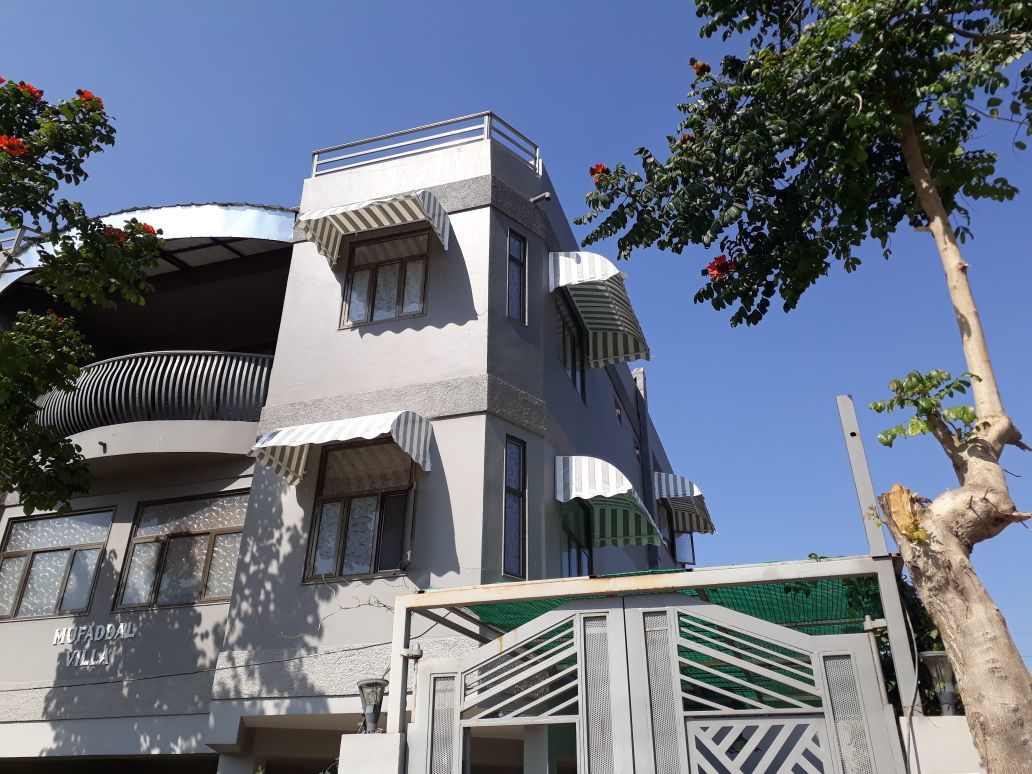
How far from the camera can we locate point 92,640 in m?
9.68

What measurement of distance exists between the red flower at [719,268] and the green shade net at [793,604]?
2627mm

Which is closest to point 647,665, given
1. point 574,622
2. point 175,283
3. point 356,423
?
point 574,622

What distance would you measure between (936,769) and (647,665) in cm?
174

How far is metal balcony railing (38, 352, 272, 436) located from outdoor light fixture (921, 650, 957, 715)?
7993mm

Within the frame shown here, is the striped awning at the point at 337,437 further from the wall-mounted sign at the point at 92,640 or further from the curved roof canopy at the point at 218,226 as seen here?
the curved roof canopy at the point at 218,226

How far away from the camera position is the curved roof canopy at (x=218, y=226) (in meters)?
11.5

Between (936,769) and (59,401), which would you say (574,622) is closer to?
(936,769)

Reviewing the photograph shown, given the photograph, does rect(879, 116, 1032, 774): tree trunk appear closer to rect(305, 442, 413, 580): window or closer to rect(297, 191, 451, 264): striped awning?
rect(305, 442, 413, 580): window

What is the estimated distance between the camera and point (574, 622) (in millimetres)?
5742

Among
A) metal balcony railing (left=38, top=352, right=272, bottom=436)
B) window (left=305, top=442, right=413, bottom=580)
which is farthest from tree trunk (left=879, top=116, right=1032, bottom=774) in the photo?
metal balcony railing (left=38, top=352, right=272, bottom=436)

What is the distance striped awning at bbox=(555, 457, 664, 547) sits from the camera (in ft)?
30.7

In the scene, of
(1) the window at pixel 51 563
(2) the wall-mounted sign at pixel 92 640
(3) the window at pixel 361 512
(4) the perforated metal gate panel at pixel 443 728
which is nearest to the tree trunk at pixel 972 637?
(4) the perforated metal gate panel at pixel 443 728

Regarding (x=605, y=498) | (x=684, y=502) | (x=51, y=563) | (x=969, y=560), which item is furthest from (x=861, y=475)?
(x=684, y=502)

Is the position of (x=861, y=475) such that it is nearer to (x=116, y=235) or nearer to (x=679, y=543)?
(x=116, y=235)
